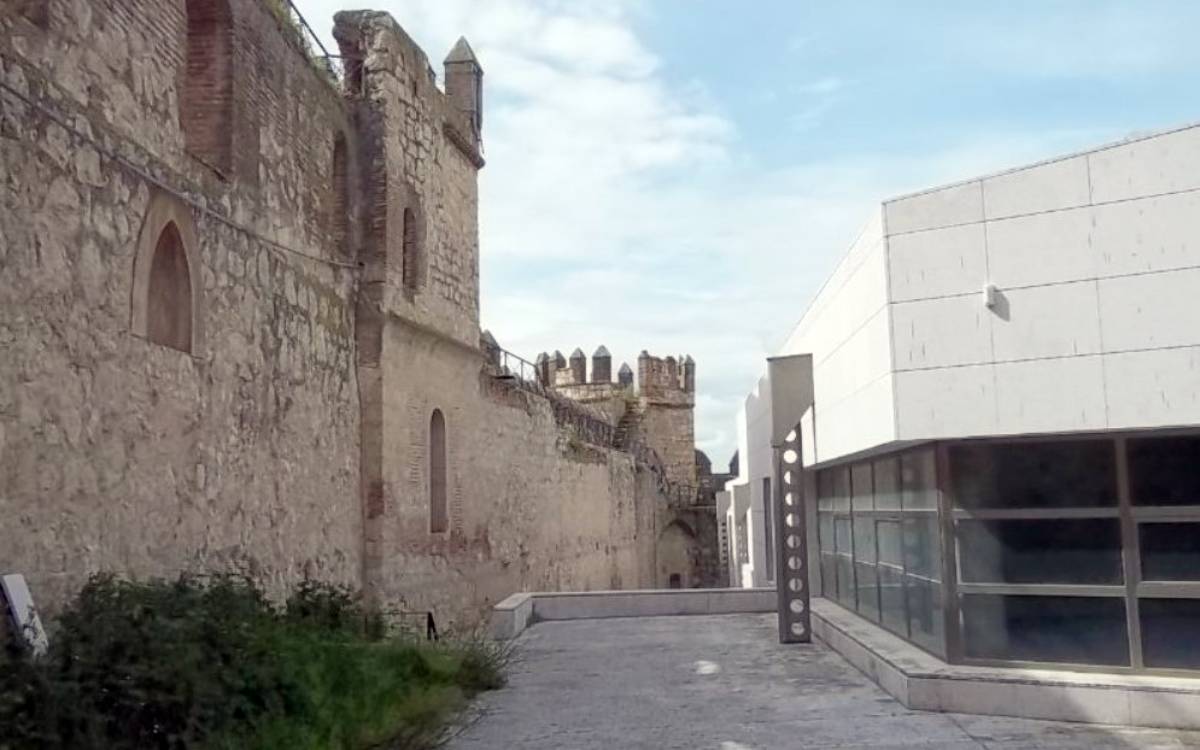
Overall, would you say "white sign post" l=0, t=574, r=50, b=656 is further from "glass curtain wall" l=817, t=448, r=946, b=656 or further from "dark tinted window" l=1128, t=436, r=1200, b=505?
"dark tinted window" l=1128, t=436, r=1200, b=505

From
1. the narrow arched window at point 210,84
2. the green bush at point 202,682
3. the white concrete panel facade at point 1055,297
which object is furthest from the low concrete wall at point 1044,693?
the narrow arched window at point 210,84

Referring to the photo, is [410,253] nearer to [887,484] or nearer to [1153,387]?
[887,484]

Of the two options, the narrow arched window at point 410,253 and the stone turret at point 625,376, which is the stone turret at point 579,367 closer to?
the stone turret at point 625,376

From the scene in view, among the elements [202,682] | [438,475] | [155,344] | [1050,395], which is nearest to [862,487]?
[1050,395]

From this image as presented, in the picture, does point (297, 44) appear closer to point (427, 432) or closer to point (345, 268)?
point (345, 268)

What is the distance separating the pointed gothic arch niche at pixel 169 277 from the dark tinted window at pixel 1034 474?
6021 millimetres

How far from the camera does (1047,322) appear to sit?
8.95 m

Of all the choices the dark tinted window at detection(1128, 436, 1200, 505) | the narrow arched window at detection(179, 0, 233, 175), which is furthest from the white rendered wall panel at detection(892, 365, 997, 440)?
the narrow arched window at detection(179, 0, 233, 175)

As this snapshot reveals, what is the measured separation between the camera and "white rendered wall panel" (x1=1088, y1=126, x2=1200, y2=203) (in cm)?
844

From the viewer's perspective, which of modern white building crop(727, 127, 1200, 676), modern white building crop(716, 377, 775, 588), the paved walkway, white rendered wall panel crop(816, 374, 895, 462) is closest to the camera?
the paved walkway

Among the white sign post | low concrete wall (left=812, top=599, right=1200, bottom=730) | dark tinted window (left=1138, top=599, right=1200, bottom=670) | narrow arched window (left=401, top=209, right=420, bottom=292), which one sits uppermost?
narrow arched window (left=401, top=209, right=420, bottom=292)

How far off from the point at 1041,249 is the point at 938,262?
77 cm

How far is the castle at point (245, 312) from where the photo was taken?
7156 mm

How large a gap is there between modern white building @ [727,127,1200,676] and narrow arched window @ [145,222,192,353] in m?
5.41
